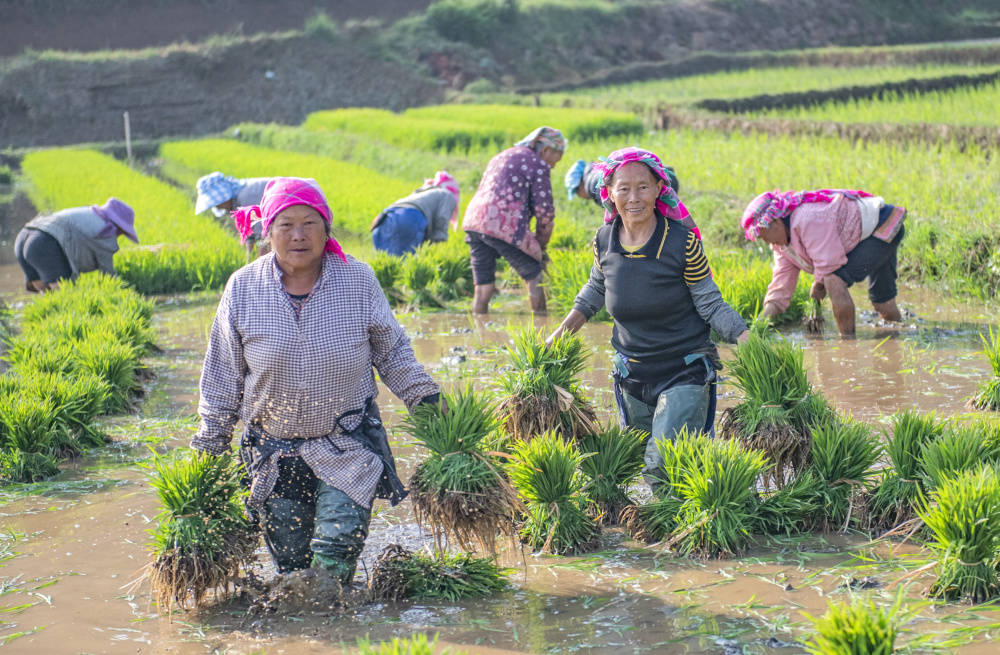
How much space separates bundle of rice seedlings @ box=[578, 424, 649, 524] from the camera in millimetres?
4113

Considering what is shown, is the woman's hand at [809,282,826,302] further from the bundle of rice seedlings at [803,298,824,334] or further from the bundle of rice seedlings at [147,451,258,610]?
the bundle of rice seedlings at [147,451,258,610]

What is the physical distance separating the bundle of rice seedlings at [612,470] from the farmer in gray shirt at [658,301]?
125 mm


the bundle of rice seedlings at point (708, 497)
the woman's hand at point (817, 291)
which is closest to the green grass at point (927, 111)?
the woman's hand at point (817, 291)

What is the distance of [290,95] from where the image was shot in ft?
111

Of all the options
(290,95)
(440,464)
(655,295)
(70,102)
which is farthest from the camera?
(290,95)

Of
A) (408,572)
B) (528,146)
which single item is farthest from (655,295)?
(528,146)

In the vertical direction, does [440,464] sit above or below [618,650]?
above

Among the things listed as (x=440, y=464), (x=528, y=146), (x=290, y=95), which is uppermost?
(x=290, y=95)

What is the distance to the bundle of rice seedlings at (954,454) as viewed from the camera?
3543 mm

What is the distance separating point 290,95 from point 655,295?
3134 centimetres

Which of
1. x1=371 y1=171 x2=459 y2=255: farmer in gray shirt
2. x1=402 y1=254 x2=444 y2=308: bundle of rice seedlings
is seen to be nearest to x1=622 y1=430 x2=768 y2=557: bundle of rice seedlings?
x1=402 y1=254 x2=444 y2=308: bundle of rice seedlings

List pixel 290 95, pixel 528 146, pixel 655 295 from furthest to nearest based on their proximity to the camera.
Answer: pixel 290 95 → pixel 528 146 → pixel 655 295

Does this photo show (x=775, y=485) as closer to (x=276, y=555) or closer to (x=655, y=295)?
(x=655, y=295)

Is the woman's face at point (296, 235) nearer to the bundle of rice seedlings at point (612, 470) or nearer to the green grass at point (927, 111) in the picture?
the bundle of rice seedlings at point (612, 470)
